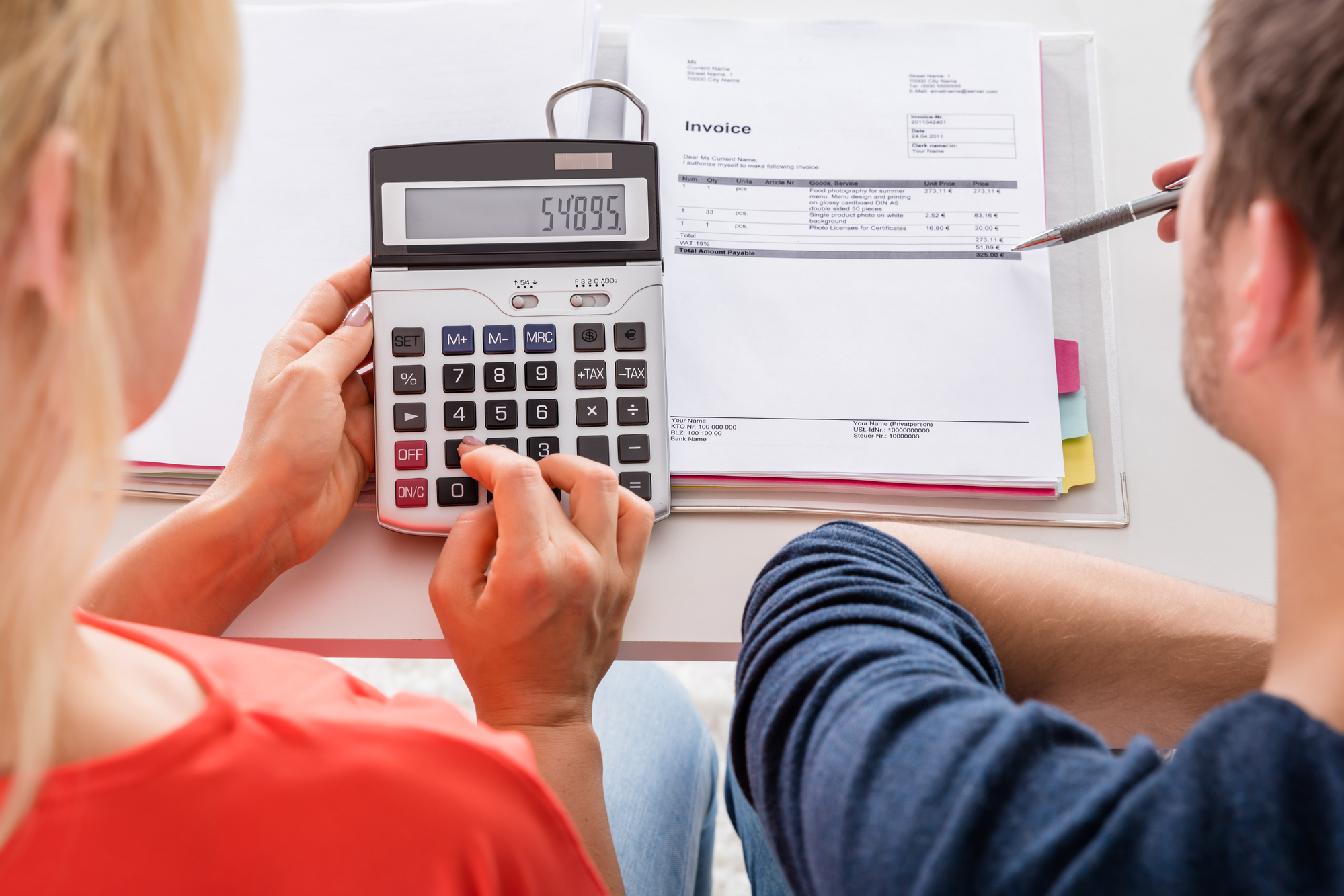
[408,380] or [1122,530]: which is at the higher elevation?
[408,380]

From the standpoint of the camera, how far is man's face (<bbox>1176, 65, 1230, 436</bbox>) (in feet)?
1.12

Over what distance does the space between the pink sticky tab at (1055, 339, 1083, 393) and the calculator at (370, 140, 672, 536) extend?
25 centimetres

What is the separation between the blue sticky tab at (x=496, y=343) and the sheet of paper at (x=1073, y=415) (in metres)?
0.34

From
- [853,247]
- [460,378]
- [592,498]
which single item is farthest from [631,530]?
[853,247]

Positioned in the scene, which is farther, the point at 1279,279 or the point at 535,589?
the point at 535,589

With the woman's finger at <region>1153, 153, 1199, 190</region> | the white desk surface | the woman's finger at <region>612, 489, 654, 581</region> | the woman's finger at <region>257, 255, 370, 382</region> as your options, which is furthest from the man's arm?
the woman's finger at <region>257, 255, 370, 382</region>

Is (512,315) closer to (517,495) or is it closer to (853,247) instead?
(517,495)

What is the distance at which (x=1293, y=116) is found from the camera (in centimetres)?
29

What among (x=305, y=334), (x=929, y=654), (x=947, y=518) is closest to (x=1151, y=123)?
(x=947, y=518)

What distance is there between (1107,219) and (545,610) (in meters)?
0.41

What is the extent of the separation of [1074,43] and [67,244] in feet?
2.04

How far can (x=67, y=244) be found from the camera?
0.81 ft

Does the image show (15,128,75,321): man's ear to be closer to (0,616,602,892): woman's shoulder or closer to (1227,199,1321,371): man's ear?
(0,616,602,892): woman's shoulder

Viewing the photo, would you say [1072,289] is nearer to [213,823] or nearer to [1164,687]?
[1164,687]
